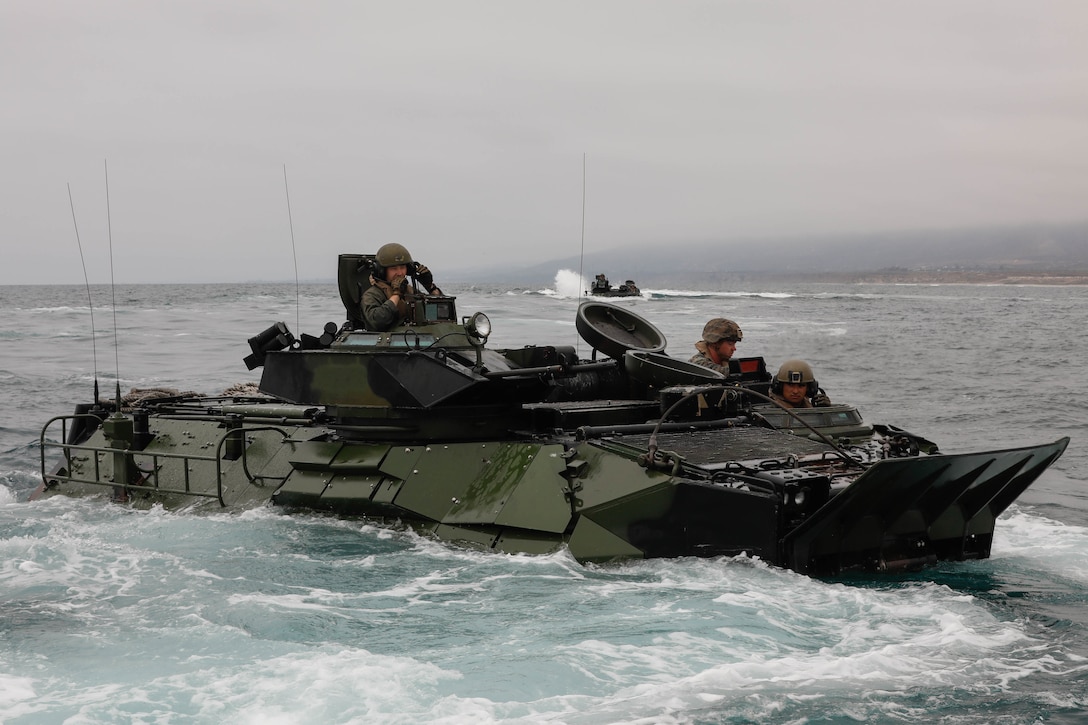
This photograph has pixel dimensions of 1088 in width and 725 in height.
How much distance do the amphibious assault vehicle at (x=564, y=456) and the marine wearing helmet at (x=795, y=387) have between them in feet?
1.07

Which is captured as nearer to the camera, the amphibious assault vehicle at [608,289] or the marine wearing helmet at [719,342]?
the marine wearing helmet at [719,342]

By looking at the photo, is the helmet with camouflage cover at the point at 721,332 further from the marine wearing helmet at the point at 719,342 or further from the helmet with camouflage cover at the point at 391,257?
the helmet with camouflage cover at the point at 391,257

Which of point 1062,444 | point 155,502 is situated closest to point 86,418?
point 155,502

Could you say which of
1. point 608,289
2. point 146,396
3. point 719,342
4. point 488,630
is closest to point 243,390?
point 146,396

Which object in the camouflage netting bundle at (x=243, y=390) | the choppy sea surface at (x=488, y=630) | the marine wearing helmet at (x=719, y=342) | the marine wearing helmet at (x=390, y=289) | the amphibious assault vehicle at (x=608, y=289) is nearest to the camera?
the choppy sea surface at (x=488, y=630)

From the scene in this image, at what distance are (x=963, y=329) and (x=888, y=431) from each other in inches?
1508

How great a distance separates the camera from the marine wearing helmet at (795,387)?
12.0m

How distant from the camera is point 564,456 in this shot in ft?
34.0

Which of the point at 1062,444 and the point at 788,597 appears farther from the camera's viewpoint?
the point at 1062,444

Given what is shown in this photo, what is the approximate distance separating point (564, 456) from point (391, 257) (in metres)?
2.98

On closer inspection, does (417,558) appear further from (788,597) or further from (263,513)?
(788,597)

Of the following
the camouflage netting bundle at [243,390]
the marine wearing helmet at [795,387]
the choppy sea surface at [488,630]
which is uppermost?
the marine wearing helmet at [795,387]

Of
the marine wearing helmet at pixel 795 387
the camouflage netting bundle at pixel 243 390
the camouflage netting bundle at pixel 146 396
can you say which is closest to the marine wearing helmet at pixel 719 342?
the marine wearing helmet at pixel 795 387

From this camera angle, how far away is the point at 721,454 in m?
9.90
